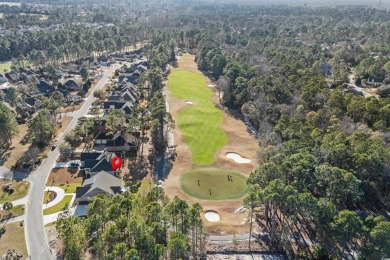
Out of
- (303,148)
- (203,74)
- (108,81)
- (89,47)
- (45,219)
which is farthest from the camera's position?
(89,47)

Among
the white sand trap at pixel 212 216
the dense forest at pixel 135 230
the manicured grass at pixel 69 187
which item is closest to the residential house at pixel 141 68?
the manicured grass at pixel 69 187

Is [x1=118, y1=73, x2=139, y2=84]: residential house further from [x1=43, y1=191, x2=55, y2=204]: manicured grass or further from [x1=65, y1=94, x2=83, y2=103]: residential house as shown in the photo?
[x1=43, y1=191, x2=55, y2=204]: manicured grass

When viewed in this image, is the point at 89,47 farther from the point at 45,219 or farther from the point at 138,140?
the point at 45,219

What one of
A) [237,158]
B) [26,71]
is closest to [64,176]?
[237,158]

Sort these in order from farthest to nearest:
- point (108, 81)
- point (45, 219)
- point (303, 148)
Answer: point (108, 81), point (303, 148), point (45, 219)

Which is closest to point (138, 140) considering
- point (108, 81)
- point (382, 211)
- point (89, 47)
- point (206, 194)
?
point (206, 194)

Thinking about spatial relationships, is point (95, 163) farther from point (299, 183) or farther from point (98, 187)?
point (299, 183)

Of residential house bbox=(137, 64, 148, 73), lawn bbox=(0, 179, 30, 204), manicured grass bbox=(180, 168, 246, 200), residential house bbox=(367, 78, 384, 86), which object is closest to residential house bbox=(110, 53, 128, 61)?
residential house bbox=(137, 64, 148, 73)
